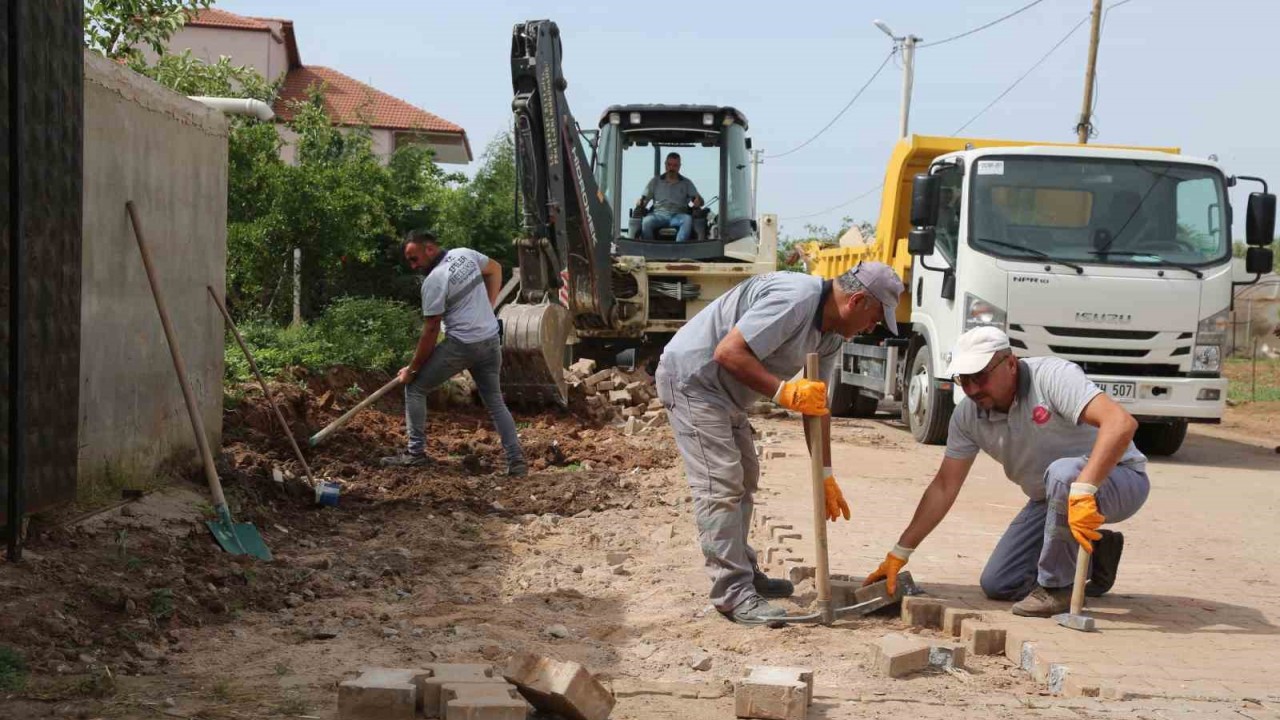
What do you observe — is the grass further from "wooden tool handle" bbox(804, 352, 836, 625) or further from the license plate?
"wooden tool handle" bbox(804, 352, 836, 625)

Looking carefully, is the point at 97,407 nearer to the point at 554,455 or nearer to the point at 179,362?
the point at 179,362

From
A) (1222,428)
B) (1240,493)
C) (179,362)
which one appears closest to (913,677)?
(179,362)

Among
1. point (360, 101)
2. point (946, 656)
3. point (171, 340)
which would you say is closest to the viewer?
point (946, 656)

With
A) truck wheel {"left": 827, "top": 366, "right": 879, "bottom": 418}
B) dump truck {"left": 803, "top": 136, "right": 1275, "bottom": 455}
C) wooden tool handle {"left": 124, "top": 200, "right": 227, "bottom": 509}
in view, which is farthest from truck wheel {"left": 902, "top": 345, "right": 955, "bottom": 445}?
wooden tool handle {"left": 124, "top": 200, "right": 227, "bottom": 509}

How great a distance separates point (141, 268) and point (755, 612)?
157 inches

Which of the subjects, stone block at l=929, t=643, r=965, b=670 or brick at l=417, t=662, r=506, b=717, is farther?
stone block at l=929, t=643, r=965, b=670

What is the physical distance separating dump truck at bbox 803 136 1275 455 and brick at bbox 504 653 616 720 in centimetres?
723

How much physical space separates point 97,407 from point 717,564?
3.30 meters

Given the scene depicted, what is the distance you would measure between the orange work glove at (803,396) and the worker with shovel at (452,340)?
178 inches

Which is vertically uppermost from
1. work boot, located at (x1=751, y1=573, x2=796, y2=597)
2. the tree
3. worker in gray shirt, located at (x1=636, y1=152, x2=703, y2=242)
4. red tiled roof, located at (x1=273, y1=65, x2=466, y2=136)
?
red tiled roof, located at (x1=273, y1=65, x2=466, y2=136)

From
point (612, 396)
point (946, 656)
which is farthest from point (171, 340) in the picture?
point (612, 396)

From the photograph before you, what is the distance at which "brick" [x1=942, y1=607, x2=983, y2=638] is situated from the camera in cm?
518

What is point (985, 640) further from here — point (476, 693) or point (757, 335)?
point (476, 693)

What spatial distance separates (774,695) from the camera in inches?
160
